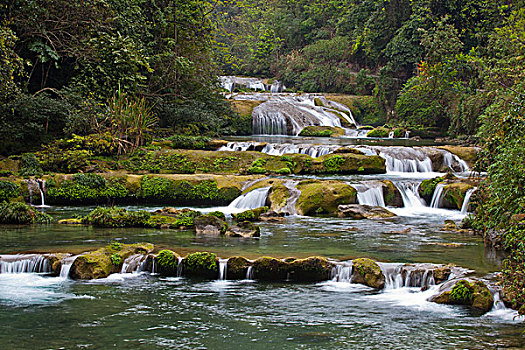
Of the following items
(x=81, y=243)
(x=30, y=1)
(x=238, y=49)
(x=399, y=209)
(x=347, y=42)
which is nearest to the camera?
(x=81, y=243)

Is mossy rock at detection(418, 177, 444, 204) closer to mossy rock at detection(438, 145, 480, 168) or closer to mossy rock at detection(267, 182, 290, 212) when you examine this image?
mossy rock at detection(267, 182, 290, 212)

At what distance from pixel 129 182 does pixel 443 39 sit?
24.2m

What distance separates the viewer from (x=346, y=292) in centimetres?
695

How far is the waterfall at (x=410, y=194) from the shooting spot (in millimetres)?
14336

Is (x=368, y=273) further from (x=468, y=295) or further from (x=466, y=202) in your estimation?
(x=466, y=202)

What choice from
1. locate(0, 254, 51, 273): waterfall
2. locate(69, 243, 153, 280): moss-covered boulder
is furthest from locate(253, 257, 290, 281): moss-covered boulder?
locate(0, 254, 51, 273): waterfall

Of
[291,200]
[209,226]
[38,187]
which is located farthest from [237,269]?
[38,187]

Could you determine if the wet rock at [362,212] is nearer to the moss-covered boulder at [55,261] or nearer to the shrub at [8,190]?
the moss-covered boulder at [55,261]

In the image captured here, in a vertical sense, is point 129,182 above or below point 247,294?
above

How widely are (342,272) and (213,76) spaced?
20.6 metres

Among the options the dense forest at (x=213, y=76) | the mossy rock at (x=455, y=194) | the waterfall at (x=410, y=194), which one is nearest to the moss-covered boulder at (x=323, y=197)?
the waterfall at (x=410, y=194)

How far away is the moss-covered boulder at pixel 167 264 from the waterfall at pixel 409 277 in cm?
335

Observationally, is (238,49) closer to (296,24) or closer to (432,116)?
(296,24)

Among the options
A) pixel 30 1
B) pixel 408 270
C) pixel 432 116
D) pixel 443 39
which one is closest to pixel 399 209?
pixel 408 270
